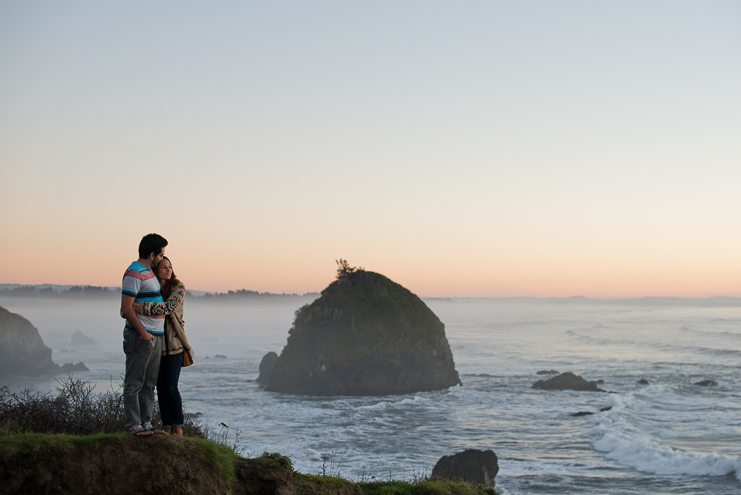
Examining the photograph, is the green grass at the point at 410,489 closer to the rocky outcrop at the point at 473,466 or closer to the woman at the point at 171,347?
the woman at the point at 171,347

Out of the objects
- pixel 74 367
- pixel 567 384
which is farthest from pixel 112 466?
pixel 74 367

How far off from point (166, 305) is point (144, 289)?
1.11 ft

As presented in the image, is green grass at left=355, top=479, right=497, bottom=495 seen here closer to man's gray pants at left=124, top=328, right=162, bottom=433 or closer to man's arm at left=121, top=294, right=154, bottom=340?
man's gray pants at left=124, top=328, right=162, bottom=433

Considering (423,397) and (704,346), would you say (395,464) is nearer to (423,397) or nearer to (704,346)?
(423,397)

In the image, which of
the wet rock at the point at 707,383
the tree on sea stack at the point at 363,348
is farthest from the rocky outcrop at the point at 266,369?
the wet rock at the point at 707,383

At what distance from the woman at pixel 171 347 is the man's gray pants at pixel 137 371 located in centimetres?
18

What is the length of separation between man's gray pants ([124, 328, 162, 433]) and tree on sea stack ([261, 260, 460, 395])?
36756 mm

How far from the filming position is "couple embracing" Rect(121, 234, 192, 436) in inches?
247

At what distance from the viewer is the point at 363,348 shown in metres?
44.4

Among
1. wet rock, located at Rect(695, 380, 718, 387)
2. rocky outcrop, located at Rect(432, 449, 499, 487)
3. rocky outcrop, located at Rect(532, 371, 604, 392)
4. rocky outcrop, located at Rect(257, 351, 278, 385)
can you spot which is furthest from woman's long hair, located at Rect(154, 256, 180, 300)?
wet rock, located at Rect(695, 380, 718, 387)

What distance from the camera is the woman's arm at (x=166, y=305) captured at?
248 inches

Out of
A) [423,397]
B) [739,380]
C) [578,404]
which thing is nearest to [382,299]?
[423,397]

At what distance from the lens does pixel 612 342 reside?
3558 inches

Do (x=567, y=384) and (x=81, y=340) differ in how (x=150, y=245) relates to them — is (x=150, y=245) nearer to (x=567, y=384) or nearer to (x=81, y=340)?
(x=567, y=384)
